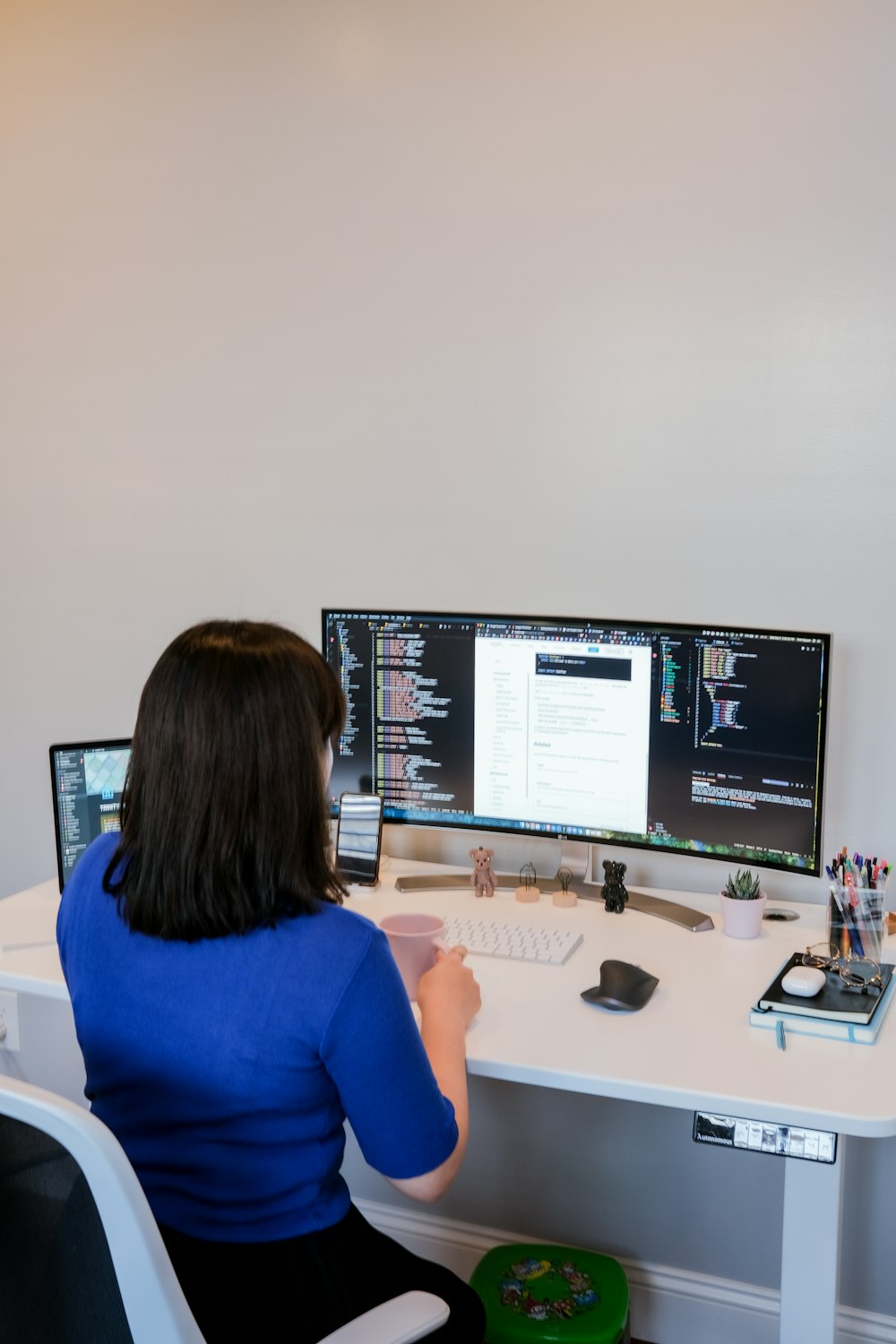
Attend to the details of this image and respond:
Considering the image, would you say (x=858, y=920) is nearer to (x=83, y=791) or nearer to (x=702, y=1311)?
(x=702, y=1311)

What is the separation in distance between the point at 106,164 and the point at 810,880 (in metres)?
1.93

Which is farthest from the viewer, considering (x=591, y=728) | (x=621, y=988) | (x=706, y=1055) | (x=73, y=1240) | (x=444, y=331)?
(x=444, y=331)

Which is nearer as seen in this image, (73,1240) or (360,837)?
(73,1240)

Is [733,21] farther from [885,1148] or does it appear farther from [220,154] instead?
[885,1148]

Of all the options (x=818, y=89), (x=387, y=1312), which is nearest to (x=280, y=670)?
(x=387, y=1312)

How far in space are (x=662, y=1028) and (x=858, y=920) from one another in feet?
1.14

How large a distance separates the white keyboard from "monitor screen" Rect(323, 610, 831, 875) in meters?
0.20

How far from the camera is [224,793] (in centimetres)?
124

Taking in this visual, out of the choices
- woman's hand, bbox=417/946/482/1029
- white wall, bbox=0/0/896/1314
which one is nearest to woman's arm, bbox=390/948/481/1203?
woman's hand, bbox=417/946/482/1029

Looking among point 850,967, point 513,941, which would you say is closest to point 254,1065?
point 513,941

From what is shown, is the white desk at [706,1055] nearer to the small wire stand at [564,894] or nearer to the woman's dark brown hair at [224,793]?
the small wire stand at [564,894]

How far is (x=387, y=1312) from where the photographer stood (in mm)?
A: 1168

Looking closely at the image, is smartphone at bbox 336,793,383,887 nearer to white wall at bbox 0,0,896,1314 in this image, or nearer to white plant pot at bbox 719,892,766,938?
white wall at bbox 0,0,896,1314

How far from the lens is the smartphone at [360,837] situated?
2.14 m
